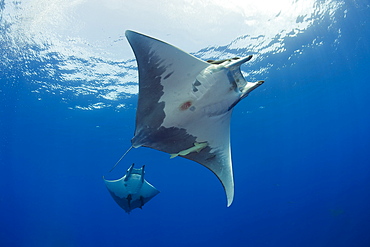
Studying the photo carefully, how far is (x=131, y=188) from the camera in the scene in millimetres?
6957

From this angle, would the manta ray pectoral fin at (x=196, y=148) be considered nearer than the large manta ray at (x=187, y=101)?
No

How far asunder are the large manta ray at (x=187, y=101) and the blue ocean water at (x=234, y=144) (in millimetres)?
10876

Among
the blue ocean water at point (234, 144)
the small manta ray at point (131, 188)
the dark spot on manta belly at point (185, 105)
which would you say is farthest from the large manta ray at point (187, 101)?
the blue ocean water at point (234, 144)

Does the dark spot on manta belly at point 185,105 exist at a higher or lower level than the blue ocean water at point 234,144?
lower

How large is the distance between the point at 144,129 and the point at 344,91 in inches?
1174

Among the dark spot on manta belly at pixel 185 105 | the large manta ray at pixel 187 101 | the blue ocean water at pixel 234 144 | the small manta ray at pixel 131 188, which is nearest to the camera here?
the large manta ray at pixel 187 101

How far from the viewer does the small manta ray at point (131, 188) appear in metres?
6.69

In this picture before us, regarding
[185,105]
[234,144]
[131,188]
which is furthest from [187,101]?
[234,144]

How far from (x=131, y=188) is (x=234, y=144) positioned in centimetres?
2867

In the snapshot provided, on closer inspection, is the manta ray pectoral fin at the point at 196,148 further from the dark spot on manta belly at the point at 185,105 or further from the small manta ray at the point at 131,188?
the small manta ray at the point at 131,188

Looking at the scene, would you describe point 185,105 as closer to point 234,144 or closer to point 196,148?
point 196,148

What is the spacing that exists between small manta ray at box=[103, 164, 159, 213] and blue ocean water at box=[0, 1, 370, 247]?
8.81m

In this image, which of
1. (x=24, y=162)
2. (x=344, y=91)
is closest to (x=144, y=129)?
(x=344, y=91)

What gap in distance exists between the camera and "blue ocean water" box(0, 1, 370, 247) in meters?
15.7
